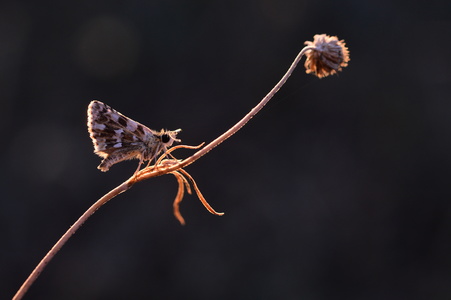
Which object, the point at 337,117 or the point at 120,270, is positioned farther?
the point at 337,117

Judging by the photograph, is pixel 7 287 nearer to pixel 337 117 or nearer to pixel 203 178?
pixel 203 178

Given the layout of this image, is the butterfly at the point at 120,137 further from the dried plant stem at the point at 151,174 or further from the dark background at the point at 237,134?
the dark background at the point at 237,134

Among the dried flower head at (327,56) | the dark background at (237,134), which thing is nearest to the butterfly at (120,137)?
the dried flower head at (327,56)

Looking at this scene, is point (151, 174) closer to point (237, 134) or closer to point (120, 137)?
point (120, 137)

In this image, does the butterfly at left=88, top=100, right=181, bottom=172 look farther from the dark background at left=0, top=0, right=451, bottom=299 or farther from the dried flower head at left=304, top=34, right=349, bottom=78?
the dark background at left=0, top=0, right=451, bottom=299

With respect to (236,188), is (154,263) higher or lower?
lower

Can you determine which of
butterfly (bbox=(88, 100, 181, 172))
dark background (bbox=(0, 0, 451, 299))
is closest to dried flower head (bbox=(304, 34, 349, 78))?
butterfly (bbox=(88, 100, 181, 172))

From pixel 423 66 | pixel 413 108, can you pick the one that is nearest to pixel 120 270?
pixel 413 108
